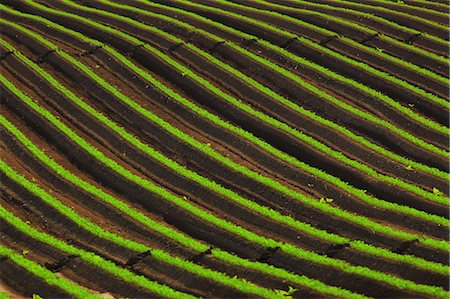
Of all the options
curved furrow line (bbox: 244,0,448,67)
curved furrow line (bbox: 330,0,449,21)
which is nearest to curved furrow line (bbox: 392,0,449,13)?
curved furrow line (bbox: 330,0,449,21)

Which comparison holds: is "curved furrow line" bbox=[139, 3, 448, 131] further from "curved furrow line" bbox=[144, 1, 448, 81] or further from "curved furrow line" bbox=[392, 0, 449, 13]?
"curved furrow line" bbox=[392, 0, 449, 13]

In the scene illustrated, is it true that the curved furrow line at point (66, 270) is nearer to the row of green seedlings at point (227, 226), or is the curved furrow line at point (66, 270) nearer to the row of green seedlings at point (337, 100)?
the row of green seedlings at point (227, 226)

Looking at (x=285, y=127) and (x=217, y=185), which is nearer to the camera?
(x=217, y=185)

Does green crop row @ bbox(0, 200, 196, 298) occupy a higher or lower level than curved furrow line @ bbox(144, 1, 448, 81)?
lower

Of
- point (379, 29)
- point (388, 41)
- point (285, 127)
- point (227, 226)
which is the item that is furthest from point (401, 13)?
point (227, 226)

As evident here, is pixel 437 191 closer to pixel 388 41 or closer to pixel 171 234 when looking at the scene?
pixel 171 234

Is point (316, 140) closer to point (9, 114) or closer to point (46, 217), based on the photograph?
point (46, 217)
